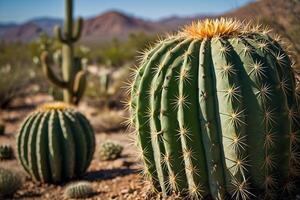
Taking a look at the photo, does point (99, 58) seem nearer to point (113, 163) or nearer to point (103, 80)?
point (103, 80)

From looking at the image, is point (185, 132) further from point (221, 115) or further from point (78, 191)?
point (78, 191)

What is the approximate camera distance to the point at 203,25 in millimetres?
4066

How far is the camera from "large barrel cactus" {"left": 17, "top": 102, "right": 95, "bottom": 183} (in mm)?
5723

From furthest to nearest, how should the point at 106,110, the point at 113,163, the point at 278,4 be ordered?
the point at 106,110, the point at 278,4, the point at 113,163

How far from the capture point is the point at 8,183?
5324mm

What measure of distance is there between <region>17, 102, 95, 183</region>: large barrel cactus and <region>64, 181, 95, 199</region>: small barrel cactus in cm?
63

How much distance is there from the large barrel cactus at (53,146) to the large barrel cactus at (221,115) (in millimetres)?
2024

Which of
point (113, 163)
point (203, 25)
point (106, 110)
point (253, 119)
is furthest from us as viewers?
point (106, 110)

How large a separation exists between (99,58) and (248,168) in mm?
26328

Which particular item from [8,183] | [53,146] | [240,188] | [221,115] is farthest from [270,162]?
[8,183]

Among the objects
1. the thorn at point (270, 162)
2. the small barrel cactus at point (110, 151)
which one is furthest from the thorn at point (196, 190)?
the small barrel cactus at point (110, 151)

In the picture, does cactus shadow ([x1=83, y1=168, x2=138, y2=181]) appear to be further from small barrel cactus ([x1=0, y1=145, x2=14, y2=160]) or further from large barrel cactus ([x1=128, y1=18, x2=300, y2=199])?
large barrel cactus ([x1=128, y1=18, x2=300, y2=199])

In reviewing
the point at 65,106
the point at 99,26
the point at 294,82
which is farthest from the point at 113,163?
the point at 99,26

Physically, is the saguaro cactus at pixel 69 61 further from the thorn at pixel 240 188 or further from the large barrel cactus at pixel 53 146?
the thorn at pixel 240 188
